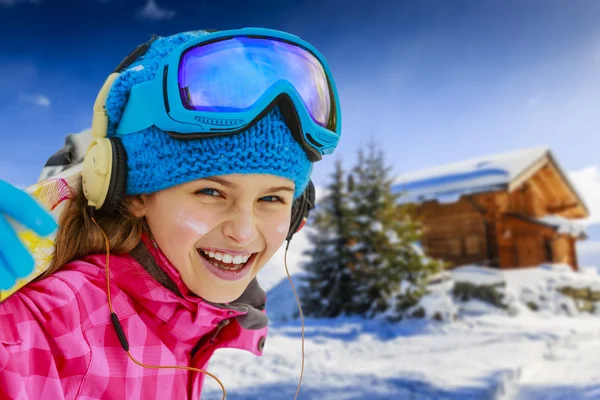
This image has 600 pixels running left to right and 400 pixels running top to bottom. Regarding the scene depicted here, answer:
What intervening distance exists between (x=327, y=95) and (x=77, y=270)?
3.38 feet

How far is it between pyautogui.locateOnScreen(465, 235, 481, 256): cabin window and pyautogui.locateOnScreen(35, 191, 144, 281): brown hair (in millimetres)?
13843

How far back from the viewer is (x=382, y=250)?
10.1m

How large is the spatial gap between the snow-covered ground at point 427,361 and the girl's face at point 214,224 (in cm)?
251

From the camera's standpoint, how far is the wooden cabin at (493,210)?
13422mm

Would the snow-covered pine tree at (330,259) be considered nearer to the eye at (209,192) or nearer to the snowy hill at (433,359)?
the snowy hill at (433,359)

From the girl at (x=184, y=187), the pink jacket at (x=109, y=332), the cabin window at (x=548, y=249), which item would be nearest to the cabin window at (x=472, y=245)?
the cabin window at (x=548, y=249)

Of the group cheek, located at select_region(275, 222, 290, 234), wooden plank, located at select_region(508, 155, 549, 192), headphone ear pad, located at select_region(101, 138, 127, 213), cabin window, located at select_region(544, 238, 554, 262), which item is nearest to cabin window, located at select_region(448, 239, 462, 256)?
wooden plank, located at select_region(508, 155, 549, 192)

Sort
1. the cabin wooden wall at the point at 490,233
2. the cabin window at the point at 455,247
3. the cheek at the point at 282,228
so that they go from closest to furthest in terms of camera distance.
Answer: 1. the cheek at the point at 282,228
2. the cabin wooden wall at the point at 490,233
3. the cabin window at the point at 455,247

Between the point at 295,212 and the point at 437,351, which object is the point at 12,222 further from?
the point at 437,351

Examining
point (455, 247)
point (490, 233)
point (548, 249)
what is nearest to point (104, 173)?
point (490, 233)

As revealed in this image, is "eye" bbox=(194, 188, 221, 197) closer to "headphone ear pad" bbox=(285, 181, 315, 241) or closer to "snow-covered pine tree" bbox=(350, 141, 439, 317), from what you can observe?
"headphone ear pad" bbox=(285, 181, 315, 241)

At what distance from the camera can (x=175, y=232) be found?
1.43 m

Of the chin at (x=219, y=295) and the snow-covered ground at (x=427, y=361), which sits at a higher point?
the chin at (x=219, y=295)

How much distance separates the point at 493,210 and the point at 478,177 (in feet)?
3.65
